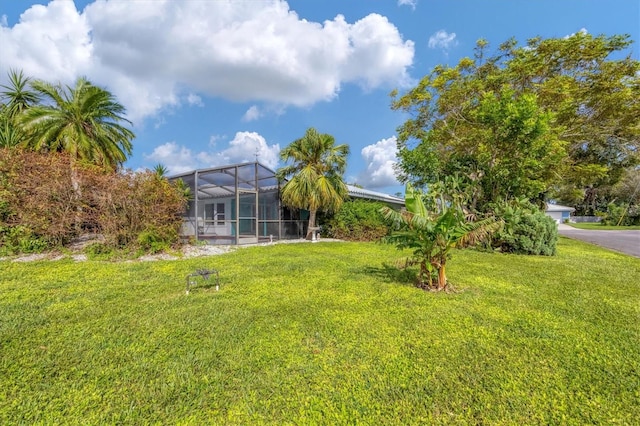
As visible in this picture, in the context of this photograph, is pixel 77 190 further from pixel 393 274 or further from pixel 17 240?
pixel 393 274

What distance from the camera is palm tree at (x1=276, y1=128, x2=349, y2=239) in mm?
13562

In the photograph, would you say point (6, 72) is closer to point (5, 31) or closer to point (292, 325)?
point (5, 31)

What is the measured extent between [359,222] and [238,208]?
254 inches

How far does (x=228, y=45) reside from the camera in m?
11.0

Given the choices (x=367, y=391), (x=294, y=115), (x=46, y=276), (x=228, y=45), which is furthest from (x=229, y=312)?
(x=294, y=115)

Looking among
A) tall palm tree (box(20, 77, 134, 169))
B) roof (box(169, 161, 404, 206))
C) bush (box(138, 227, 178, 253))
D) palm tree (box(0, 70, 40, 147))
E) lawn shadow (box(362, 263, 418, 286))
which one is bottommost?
lawn shadow (box(362, 263, 418, 286))

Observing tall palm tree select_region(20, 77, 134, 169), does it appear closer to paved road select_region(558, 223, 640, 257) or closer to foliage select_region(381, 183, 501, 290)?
foliage select_region(381, 183, 501, 290)

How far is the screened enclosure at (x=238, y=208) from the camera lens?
12.0 meters

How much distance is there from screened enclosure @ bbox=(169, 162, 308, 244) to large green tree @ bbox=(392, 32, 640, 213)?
6.86 m

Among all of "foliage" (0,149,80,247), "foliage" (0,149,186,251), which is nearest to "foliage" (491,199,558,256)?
"foliage" (0,149,186,251)

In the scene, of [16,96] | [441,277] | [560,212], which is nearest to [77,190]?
[16,96]

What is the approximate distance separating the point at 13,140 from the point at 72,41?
4.90 metres

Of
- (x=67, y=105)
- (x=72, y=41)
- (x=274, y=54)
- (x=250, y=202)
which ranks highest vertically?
(x=274, y=54)

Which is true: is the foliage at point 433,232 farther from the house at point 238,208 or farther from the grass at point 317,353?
the house at point 238,208
